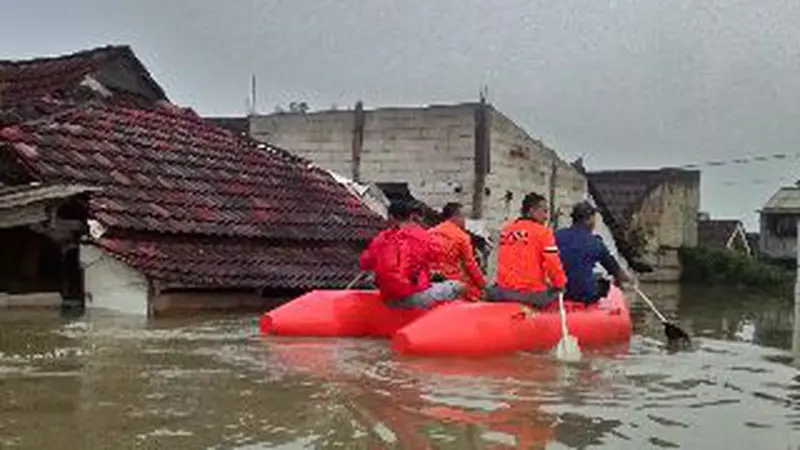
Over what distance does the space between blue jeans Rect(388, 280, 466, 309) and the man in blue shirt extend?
142 cm

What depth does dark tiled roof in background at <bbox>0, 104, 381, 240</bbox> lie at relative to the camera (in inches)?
552

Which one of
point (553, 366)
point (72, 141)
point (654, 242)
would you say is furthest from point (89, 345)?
point (654, 242)

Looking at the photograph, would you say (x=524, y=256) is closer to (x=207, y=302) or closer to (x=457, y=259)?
(x=457, y=259)

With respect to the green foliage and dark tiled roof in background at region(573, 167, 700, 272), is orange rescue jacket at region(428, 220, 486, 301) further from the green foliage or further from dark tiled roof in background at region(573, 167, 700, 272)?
the green foliage

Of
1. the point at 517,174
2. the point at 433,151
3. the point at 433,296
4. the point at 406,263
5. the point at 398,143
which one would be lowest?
the point at 433,296

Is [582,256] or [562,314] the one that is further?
[582,256]

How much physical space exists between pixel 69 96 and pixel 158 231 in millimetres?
4608

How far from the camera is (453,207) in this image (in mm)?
12258

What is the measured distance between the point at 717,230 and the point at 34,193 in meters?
47.9

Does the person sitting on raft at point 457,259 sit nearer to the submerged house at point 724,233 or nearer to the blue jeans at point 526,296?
the blue jeans at point 526,296

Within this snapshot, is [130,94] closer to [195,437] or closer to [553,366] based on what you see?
[553,366]

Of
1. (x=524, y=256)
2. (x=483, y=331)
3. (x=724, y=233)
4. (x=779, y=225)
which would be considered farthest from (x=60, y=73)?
(x=779, y=225)

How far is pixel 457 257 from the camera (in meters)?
11.5

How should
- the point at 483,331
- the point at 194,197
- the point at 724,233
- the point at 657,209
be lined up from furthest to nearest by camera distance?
1. the point at 724,233
2. the point at 657,209
3. the point at 194,197
4. the point at 483,331
